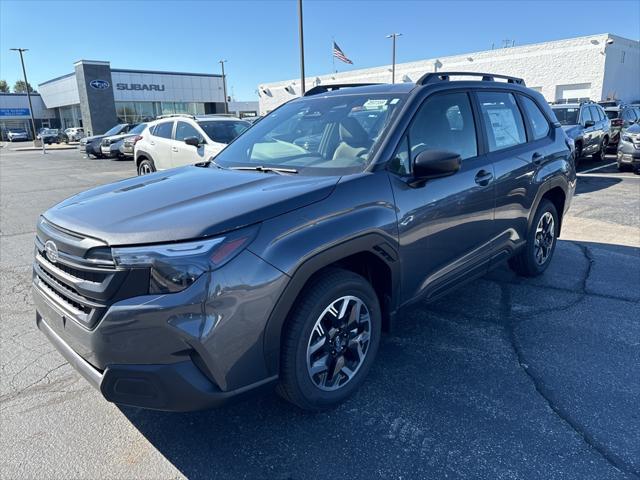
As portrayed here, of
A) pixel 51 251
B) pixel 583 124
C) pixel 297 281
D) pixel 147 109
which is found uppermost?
pixel 147 109

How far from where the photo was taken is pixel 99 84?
43.9 metres

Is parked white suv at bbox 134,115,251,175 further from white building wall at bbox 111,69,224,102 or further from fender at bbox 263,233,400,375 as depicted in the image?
white building wall at bbox 111,69,224,102

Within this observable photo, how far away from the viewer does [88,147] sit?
81.3 ft

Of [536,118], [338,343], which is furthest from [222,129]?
[338,343]

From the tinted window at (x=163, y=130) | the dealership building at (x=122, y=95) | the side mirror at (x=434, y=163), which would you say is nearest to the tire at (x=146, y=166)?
the tinted window at (x=163, y=130)

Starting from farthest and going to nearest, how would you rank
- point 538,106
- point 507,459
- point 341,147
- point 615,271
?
point 615,271
point 538,106
point 341,147
point 507,459

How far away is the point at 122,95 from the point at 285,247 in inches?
1999

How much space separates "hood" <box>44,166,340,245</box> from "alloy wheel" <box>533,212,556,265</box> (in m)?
2.93

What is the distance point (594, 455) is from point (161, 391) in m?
2.18

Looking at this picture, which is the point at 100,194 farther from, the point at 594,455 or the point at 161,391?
the point at 594,455

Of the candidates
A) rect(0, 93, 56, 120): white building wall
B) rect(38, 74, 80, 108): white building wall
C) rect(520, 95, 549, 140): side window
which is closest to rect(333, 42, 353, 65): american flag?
rect(520, 95, 549, 140): side window

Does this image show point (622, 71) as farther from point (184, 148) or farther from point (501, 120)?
point (501, 120)

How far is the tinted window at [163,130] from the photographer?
36.2ft

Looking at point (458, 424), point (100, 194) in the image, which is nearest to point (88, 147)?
point (100, 194)
